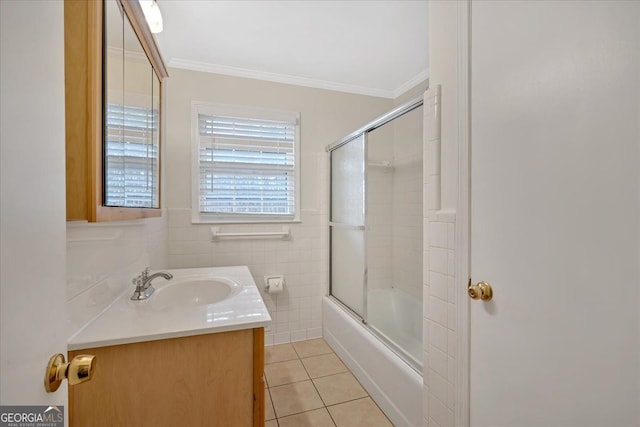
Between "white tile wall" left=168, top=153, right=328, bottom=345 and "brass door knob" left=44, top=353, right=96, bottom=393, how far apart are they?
1947 millimetres

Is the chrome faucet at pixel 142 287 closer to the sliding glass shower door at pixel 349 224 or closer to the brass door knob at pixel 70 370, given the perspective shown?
the brass door knob at pixel 70 370

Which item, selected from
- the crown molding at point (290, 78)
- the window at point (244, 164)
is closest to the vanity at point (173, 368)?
the window at point (244, 164)

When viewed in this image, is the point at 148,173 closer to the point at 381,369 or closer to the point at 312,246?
the point at 312,246

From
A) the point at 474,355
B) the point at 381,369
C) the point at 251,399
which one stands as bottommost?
the point at 381,369

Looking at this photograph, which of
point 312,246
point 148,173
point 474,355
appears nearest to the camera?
point 474,355

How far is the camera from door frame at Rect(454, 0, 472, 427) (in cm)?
105

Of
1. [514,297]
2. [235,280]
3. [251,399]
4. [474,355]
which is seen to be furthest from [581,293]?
[235,280]

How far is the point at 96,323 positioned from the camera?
1.08 meters

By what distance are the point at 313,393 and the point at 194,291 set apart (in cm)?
103

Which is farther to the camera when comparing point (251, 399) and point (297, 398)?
point (297, 398)

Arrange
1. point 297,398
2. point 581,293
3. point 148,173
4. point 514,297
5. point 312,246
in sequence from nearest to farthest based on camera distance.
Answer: point 581,293 < point 514,297 < point 148,173 < point 297,398 < point 312,246

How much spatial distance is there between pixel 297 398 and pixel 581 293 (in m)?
1.71

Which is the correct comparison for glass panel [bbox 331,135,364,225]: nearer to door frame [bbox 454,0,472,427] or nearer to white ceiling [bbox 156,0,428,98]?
white ceiling [bbox 156,0,428,98]

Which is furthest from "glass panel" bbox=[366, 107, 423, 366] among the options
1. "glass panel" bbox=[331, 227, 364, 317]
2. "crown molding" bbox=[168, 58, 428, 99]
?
"crown molding" bbox=[168, 58, 428, 99]
